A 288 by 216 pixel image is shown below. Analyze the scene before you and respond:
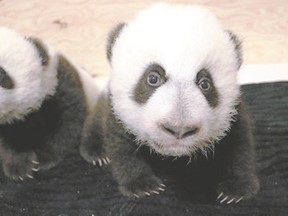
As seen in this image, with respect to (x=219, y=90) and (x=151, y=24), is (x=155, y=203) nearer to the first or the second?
(x=219, y=90)

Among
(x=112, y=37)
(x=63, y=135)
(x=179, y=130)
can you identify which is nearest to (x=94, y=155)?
(x=63, y=135)

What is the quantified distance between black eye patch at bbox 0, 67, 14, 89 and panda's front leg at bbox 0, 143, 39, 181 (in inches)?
15.8

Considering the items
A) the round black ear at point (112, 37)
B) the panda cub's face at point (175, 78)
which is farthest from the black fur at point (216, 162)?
the round black ear at point (112, 37)

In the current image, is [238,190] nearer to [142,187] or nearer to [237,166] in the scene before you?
[237,166]

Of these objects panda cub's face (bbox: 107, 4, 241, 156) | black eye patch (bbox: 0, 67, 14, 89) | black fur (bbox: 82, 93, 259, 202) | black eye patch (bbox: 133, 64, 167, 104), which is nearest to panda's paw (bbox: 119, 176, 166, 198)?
black fur (bbox: 82, 93, 259, 202)

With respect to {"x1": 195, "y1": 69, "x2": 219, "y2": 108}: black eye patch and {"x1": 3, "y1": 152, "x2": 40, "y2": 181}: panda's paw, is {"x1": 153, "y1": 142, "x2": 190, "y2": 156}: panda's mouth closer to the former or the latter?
{"x1": 195, "y1": 69, "x2": 219, "y2": 108}: black eye patch

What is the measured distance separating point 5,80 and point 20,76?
7cm

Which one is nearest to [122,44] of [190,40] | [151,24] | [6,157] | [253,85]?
[151,24]

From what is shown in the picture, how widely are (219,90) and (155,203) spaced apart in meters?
0.58

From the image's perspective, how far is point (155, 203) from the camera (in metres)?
2.05

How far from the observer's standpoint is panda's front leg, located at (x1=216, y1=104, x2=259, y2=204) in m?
2.00

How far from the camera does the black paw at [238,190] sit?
2.00 metres

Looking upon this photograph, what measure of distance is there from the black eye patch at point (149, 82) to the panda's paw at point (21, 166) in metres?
0.76

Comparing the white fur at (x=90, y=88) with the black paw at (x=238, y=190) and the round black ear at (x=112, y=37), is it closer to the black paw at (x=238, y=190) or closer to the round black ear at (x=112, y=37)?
the round black ear at (x=112, y=37)
